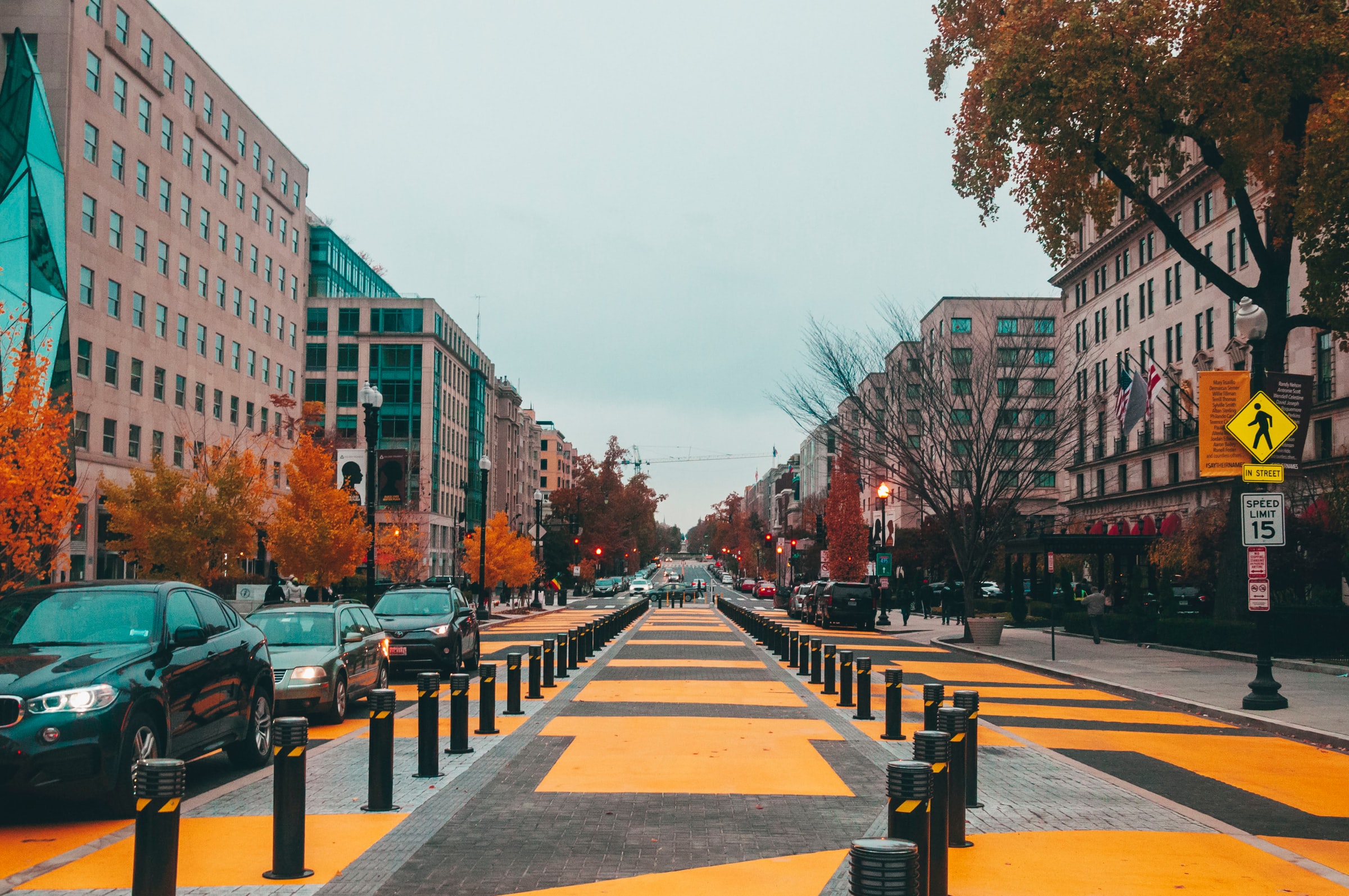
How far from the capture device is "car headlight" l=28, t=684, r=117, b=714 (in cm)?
808

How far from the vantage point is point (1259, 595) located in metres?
17.0

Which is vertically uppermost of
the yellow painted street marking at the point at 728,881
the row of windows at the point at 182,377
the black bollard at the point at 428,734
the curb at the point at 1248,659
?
the row of windows at the point at 182,377

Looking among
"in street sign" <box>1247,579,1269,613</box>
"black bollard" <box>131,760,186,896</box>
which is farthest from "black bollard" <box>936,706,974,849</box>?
A: "in street sign" <box>1247,579,1269,613</box>

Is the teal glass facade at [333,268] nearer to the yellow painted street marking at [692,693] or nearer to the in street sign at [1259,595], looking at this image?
the yellow painted street marking at [692,693]

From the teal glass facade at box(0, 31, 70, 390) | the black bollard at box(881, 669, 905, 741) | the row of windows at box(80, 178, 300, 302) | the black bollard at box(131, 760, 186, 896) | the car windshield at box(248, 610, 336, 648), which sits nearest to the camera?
the black bollard at box(131, 760, 186, 896)

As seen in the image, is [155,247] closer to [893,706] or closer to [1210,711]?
[893,706]

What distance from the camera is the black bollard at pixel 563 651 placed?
2055cm

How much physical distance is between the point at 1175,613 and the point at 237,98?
168ft

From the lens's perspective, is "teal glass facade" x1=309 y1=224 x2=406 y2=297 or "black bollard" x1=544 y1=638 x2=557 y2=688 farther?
"teal glass facade" x1=309 y1=224 x2=406 y2=297

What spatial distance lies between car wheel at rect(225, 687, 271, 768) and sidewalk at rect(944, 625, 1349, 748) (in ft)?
39.1

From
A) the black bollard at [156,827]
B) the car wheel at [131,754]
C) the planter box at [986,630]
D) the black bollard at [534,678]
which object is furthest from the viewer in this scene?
the planter box at [986,630]

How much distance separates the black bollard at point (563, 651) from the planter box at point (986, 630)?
12.9m

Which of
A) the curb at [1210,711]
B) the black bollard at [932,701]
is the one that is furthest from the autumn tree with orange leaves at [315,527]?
the black bollard at [932,701]

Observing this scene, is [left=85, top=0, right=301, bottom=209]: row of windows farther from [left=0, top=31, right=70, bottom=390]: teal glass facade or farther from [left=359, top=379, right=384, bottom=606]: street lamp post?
[left=359, top=379, right=384, bottom=606]: street lamp post
